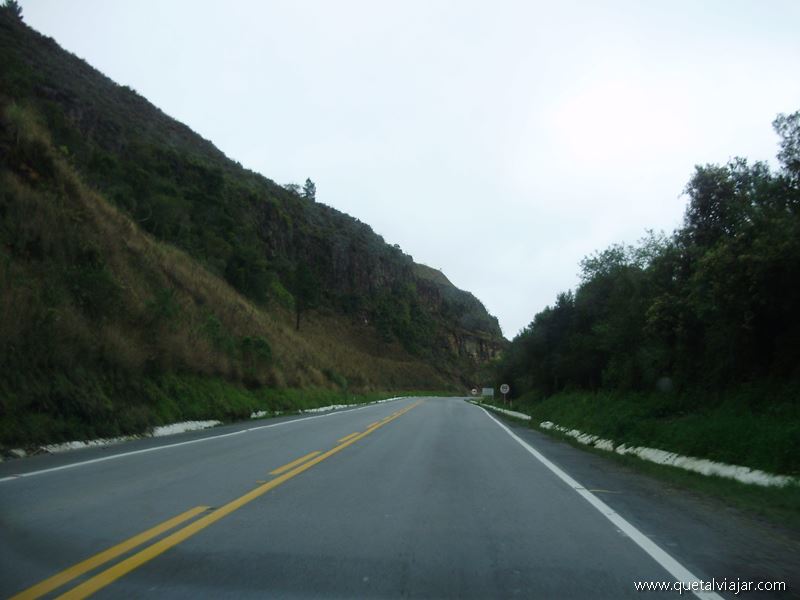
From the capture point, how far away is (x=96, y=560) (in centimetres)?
599

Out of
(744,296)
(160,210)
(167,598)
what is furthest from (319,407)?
(167,598)

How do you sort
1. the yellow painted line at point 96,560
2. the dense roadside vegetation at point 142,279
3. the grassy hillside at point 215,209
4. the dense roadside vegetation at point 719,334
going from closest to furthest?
the yellow painted line at point 96,560
the dense roadside vegetation at point 719,334
the dense roadside vegetation at point 142,279
the grassy hillside at point 215,209

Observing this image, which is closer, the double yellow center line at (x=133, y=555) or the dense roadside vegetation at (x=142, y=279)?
the double yellow center line at (x=133, y=555)

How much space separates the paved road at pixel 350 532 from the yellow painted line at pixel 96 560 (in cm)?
2

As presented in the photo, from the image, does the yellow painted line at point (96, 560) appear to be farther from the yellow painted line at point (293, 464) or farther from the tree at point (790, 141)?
the tree at point (790, 141)

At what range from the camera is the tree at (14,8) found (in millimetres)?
69475

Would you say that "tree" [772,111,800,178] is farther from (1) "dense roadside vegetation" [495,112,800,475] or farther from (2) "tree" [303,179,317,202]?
(2) "tree" [303,179,317,202]

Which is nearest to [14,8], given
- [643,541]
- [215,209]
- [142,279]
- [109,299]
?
[215,209]

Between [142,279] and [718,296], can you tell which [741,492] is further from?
[142,279]

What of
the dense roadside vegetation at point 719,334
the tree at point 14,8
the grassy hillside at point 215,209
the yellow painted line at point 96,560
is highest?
the tree at point 14,8

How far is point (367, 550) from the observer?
21.5 ft

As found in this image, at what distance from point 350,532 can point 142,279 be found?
24.0m

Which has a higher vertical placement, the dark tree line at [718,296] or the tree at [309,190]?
the tree at [309,190]

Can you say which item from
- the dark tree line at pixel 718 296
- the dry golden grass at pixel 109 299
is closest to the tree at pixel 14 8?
the dry golden grass at pixel 109 299
